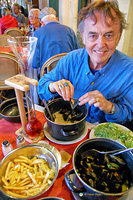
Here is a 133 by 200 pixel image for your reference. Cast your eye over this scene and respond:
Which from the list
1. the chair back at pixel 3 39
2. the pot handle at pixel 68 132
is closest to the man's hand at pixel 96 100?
the pot handle at pixel 68 132

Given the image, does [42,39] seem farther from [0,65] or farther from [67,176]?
[67,176]

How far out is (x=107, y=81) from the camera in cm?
117

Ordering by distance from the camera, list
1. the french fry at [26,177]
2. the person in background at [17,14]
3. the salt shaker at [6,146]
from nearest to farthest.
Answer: the french fry at [26,177] → the salt shaker at [6,146] → the person in background at [17,14]

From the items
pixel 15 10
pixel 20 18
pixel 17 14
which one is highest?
pixel 15 10

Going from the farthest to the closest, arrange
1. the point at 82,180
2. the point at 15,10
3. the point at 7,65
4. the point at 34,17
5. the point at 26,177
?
the point at 15,10
the point at 34,17
the point at 7,65
the point at 26,177
the point at 82,180

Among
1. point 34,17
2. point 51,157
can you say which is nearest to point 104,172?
point 51,157

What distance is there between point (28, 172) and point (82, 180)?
0.93 feet

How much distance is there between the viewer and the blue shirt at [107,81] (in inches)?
43.7

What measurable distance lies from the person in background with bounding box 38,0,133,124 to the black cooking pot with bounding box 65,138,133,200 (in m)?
0.29

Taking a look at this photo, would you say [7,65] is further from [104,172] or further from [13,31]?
[13,31]


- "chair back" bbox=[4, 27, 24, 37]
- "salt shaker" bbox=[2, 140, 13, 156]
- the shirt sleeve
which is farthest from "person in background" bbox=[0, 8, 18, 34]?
"salt shaker" bbox=[2, 140, 13, 156]

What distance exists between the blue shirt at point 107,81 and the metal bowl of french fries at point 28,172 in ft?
1.85

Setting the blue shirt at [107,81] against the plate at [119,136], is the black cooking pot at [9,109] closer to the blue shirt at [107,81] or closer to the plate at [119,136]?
the blue shirt at [107,81]

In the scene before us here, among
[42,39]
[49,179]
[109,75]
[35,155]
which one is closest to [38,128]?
[35,155]
